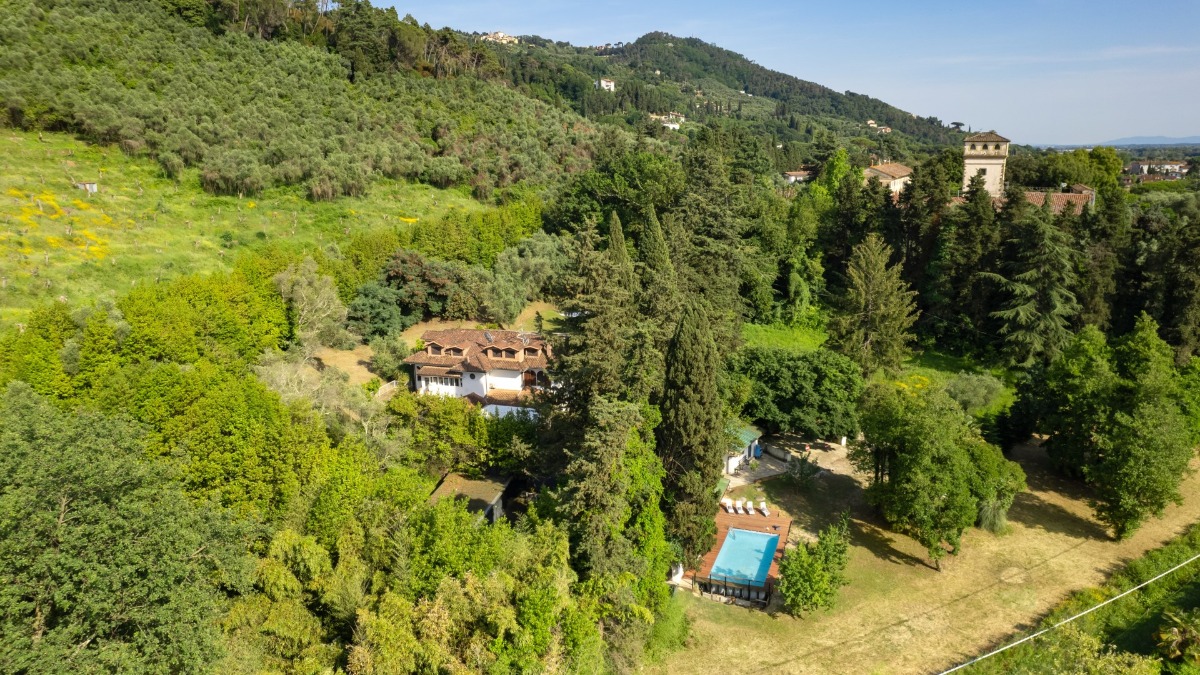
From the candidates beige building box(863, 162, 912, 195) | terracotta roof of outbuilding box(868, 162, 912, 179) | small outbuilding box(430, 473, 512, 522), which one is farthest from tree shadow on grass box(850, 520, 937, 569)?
terracotta roof of outbuilding box(868, 162, 912, 179)

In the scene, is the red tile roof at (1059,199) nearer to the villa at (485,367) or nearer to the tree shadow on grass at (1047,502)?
the tree shadow on grass at (1047,502)

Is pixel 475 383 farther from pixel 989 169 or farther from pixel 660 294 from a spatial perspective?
pixel 989 169

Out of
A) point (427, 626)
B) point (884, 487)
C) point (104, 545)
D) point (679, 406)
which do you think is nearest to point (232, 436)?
point (104, 545)

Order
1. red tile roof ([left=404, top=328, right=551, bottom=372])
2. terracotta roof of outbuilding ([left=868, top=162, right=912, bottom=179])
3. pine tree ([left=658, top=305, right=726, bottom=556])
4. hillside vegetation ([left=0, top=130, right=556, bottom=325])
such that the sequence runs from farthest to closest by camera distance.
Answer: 1. terracotta roof of outbuilding ([left=868, top=162, right=912, bottom=179])
2. hillside vegetation ([left=0, top=130, right=556, bottom=325])
3. red tile roof ([left=404, top=328, right=551, bottom=372])
4. pine tree ([left=658, top=305, right=726, bottom=556])

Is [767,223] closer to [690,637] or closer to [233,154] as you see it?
[690,637]

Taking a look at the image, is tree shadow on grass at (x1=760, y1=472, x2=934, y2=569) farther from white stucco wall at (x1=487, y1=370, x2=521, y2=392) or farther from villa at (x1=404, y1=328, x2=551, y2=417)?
white stucco wall at (x1=487, y1=370, x2=521, y2=392)

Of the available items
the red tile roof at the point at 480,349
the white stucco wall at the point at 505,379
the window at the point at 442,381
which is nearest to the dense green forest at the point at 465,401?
the red tile roof at the point at 480,349

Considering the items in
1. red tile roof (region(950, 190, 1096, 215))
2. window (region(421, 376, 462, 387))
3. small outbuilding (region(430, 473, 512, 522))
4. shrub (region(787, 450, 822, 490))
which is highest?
red tile roof (region(950, 190, 1096, 215))
